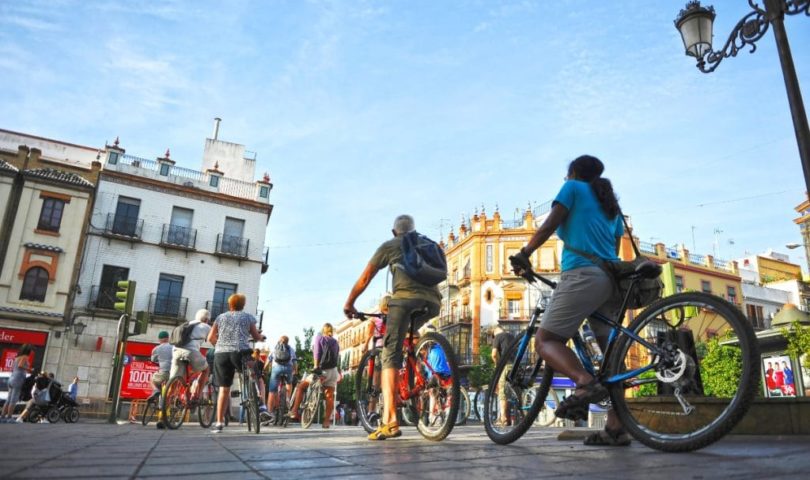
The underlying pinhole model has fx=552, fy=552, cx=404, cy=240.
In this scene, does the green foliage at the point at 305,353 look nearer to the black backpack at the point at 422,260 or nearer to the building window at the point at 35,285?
the building window at the point at 35,285

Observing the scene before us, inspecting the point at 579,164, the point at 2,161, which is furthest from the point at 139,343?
the point at 579,164

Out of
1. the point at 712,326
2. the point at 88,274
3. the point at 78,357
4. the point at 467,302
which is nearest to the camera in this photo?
the point at 712,326

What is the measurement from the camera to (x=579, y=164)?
12.3 ft

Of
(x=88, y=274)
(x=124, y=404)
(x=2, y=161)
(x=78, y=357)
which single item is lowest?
(x=124, y=404)

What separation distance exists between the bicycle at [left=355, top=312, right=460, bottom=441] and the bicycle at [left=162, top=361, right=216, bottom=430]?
4082 mm

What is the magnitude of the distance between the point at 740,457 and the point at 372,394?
11.2 feet

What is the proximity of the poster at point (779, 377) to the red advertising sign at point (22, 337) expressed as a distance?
26909mm

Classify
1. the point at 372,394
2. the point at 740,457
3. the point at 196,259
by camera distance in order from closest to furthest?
the point at 740,457 → the point at 372,394 → the point at 196,259

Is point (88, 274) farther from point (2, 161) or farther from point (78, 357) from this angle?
point (2, 161)

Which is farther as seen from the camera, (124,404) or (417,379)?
(124,404)

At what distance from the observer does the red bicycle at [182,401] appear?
8039 mm

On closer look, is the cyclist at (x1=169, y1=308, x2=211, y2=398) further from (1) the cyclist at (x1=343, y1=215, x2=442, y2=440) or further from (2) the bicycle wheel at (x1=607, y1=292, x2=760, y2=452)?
(2) the bicycle wheel at (x1=607, y1=292, x2=760, y2=452)

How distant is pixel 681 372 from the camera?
273 cm

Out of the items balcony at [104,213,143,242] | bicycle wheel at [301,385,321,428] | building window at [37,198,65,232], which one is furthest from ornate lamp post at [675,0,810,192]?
building window at [37,198,65,232]
